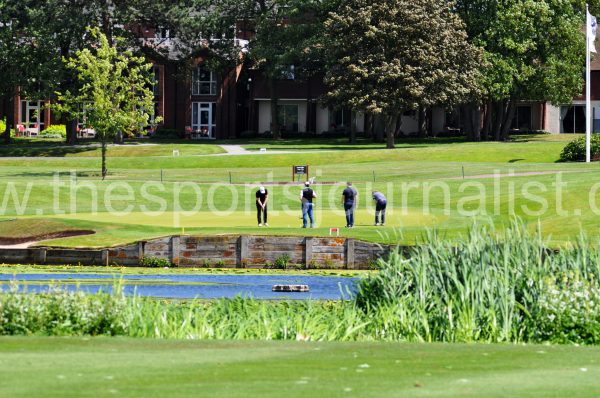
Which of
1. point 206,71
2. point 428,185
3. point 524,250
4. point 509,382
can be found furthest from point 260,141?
point 509,382

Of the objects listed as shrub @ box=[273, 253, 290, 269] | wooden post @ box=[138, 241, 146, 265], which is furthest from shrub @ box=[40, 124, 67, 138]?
shrub @ box=[273, 253, 290, 269]

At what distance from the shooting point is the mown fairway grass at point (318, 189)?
40812 millimetres

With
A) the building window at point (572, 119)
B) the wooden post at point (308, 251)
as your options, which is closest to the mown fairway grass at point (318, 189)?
the wooden post at point (308, 251)

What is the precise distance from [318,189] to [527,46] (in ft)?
108

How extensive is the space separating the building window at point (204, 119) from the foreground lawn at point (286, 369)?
88.1 m

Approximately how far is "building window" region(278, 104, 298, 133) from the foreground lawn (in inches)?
3473

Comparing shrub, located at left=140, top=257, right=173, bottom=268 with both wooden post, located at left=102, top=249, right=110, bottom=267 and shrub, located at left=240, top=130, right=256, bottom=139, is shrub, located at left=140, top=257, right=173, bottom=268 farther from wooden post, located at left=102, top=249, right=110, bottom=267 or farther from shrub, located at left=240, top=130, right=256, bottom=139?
shrub, located at left=240, top=130, right=256, bottom=139

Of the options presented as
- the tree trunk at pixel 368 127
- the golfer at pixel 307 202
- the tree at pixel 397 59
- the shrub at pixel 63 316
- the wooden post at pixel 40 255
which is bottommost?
the wooden post at pixel 40 255

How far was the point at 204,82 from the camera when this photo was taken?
103188 mm

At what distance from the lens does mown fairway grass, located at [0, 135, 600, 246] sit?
134 ft

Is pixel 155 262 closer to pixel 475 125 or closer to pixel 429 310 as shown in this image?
pixel 429 310

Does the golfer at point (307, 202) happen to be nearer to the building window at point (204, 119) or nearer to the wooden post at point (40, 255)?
the wooden post at point (40, 255)

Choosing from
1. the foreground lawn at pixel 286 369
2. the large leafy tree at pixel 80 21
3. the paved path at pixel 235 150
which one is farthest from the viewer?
the large leafy tree at pixel 80 21

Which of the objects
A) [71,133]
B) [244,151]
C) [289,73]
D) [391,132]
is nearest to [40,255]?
[244,151]
